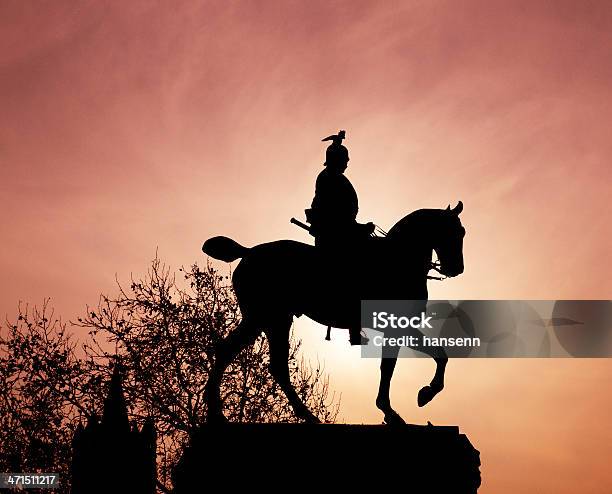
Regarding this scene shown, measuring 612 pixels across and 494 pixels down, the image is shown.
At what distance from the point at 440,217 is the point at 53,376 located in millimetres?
16506

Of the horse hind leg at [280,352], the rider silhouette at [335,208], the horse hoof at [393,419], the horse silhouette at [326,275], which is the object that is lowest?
the horse hoof at [393,419]

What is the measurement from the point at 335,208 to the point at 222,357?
2.64 metres

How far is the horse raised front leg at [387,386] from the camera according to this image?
1209 cm

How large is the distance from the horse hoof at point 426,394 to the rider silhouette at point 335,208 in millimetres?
2263

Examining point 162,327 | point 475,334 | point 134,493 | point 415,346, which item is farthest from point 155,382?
point 415,346

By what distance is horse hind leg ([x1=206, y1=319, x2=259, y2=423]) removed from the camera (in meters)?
12.4

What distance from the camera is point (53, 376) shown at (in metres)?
26.0

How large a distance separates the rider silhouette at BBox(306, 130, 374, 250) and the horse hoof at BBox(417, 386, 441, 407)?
89.1 inches

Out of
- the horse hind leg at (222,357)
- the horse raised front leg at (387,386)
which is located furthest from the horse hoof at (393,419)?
the horse hind leg at (222,357)

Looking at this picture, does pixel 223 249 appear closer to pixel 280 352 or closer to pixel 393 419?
pixel 280 352

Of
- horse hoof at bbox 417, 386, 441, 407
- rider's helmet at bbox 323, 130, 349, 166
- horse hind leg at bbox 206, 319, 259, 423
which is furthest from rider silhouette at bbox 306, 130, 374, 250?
horse hoof at bbox 417, 386, 441, 407

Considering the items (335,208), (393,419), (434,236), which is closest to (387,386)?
(393,419)

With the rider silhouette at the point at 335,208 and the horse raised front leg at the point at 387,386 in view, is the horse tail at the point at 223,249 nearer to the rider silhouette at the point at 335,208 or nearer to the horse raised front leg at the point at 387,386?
the rider silhouette at the point at 335,208

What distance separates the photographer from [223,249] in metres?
12.9
